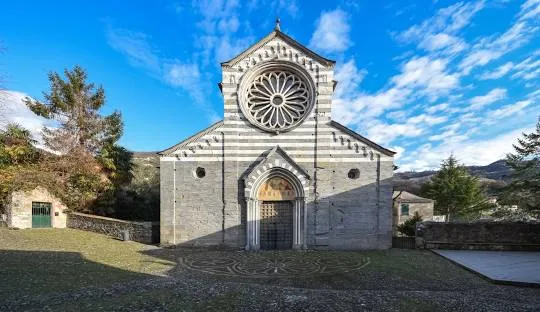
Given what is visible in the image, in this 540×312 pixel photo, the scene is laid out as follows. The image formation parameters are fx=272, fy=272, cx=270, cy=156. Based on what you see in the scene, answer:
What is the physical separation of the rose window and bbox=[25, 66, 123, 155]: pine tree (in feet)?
38.9

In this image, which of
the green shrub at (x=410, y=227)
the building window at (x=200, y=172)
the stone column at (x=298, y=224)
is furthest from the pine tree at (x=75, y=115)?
the green shrub at (x=410, y=227)

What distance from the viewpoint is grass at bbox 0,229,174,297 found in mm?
7782

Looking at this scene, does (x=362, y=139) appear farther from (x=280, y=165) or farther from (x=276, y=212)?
(x=276, y=212)

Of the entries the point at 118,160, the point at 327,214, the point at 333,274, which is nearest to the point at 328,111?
the point at 327,214

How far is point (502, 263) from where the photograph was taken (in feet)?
40.4

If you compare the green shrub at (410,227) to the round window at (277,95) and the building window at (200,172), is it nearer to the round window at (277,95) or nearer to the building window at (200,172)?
the round window at (277,95)

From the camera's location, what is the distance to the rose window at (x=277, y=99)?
16.4m

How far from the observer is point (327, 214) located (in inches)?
610

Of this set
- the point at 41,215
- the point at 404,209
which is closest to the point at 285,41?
the point at 41,215

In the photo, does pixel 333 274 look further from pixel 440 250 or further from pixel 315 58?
pixel 315 58

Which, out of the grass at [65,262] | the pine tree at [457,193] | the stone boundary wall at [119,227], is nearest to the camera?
the grass at [65,262]

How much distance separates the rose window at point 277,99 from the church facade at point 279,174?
7cm

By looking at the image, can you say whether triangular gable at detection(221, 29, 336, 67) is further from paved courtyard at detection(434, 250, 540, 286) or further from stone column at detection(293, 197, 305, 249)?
paved courtyard at detection(434, 250, 540, 286)

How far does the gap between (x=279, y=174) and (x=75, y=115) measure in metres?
15.5
